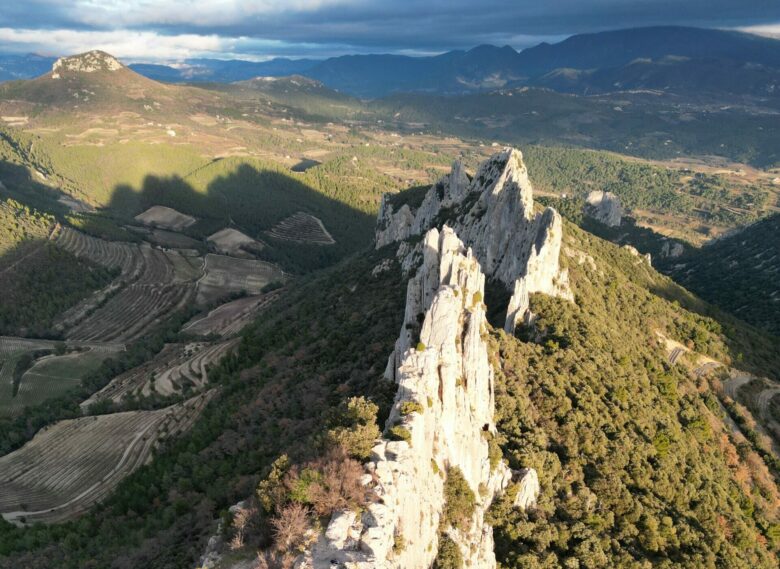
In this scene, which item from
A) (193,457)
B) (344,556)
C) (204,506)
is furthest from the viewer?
(193,457)

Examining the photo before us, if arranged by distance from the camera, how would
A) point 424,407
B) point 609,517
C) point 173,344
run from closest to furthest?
point 424,407
point 609,517
point 173,344

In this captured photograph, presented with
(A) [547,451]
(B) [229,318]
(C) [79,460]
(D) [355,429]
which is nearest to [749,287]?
(A) [547,451]

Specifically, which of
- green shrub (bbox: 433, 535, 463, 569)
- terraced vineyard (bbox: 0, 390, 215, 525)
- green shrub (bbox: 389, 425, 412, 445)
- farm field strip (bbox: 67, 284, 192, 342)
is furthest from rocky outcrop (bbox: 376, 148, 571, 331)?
farm field strip (bbox: 67, 284, 192, 342)

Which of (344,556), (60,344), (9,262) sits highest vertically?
(344,556)

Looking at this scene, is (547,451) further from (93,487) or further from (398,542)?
(93,487)

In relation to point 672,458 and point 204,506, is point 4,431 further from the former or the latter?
point 672,458

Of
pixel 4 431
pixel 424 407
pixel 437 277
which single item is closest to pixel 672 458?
pixel 437 277

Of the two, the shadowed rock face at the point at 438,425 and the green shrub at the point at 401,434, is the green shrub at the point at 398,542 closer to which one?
the shadowed rock face at the point at 438,425

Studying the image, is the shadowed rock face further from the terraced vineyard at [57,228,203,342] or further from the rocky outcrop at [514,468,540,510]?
the terraced vineyard at [57,228,203,342]
